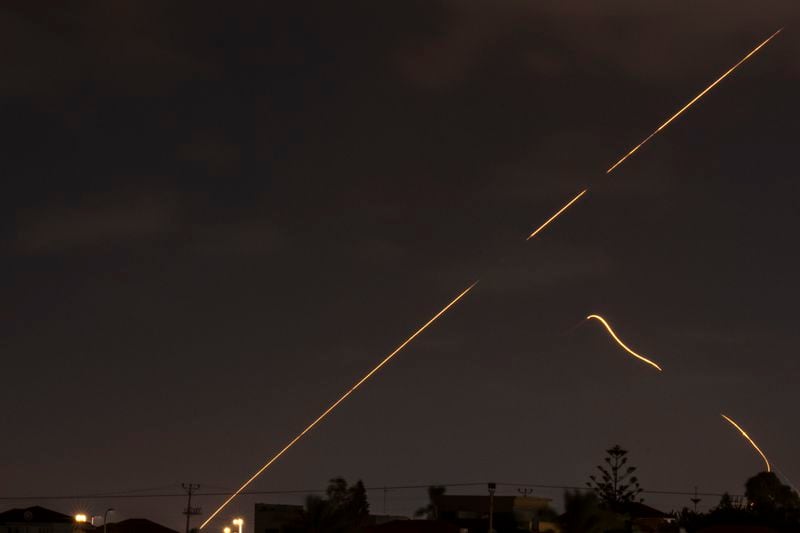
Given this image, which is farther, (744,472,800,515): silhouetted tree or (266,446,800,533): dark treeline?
(744,472,800,515): silhouetted tree

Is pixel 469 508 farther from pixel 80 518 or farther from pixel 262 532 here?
pixel 80 518

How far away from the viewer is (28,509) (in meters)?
113

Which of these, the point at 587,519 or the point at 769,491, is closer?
the point at 587,519

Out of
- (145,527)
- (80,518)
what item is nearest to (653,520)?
(145,527)

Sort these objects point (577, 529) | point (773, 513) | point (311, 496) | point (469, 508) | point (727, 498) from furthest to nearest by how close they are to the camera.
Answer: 1. point (727, 498)
2. point (469, 508)
3. point (773, 513)
4. point (311, 496)
5. point (577, 529)

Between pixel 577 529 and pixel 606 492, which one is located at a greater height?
pixel 606 492

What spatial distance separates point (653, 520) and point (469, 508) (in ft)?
73.5

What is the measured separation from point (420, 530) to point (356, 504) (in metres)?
51.0

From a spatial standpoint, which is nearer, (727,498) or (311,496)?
(311,496)

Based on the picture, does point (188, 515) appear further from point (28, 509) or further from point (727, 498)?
point (727, 498)

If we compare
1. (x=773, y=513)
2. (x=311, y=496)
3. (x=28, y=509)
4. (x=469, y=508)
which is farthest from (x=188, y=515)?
(x=773, y=513)

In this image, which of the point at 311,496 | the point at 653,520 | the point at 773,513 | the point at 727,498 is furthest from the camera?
the point at 653,520

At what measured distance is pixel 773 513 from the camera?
84.6 m

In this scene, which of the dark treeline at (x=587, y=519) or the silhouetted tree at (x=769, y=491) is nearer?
the dark treeline at (x=587, y=519)
